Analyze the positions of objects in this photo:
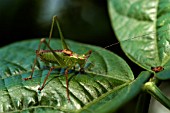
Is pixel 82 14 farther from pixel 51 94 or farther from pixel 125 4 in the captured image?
pixel 51 94

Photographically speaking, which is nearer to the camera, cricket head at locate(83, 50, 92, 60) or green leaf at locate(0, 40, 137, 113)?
green leaf at locate(0, 40, 137, 113)

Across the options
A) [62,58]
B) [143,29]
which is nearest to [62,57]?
[62,58]

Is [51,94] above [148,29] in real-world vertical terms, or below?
below

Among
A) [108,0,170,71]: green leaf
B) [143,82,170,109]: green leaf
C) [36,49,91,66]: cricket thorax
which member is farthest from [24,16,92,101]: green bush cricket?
[143,82,170,109]: green leaf

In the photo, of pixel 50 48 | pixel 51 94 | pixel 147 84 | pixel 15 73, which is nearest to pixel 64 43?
pixel 50 48

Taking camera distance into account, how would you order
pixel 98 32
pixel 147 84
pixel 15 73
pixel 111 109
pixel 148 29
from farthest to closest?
pixel 98 32 → pixel 148 29 → pixel 15 73 → pixel 147 84 → pixel 111 109

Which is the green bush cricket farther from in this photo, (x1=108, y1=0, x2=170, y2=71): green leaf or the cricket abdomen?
(x1=108, y1=0, x2=170, y2=71): green leaf

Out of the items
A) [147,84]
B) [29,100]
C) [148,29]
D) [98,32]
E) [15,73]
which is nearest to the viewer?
[147,84]
